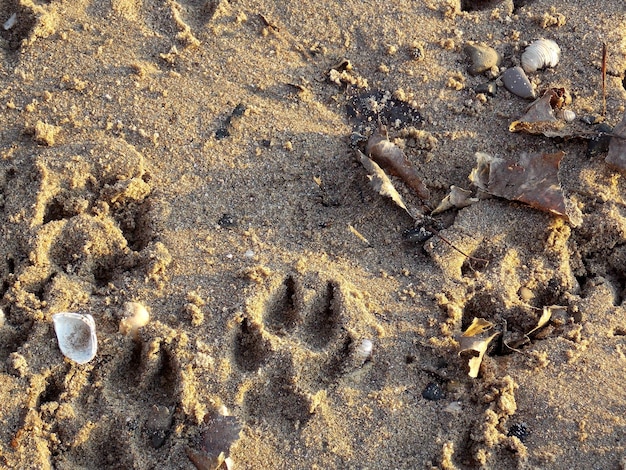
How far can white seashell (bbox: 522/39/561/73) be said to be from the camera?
3041 mm

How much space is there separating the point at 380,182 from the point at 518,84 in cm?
83

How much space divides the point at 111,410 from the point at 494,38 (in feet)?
7.53

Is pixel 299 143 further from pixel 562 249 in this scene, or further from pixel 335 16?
pixel 562 249

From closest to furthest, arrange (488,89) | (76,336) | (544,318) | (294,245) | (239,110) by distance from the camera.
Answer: (76,336) → (544,318) → (294,245) → (239,110) → (488,89)

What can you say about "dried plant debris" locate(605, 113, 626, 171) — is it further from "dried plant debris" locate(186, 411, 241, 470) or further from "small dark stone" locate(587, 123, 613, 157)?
"dried plant debris" locate(186, 411, 241, 470)

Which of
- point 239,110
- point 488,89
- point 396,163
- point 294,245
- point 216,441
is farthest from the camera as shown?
point 488,89

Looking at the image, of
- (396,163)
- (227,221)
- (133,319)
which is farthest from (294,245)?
(133,319)

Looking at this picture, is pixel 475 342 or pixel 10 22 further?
pixel 10 22

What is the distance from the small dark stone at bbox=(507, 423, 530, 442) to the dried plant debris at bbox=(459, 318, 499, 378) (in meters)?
0.21

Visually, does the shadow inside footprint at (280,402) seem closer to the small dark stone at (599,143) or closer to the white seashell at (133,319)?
the white seashell at (133,319)

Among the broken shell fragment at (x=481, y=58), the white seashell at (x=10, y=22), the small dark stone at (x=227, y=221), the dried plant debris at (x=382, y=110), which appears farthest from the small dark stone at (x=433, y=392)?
the white seashell at (x=10, y=22)

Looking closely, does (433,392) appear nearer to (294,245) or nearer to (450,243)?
(450,243)

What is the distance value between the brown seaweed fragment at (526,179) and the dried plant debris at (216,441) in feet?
4.41

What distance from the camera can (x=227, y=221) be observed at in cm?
268
